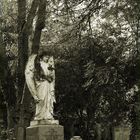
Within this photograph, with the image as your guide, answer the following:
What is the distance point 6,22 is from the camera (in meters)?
22.2

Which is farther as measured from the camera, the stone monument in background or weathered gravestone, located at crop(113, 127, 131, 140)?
weathered gravestone, located at crop(113, 127, 131, 140)

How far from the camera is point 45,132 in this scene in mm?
12758

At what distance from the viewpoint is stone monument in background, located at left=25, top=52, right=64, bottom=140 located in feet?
42.5

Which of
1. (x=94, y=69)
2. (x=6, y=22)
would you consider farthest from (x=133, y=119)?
(x=6, y=22)

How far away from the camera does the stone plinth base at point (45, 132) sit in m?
12.7

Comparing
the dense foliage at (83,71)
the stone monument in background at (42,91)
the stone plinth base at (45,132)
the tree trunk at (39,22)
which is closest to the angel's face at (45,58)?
the stone monument in background at (42,91)

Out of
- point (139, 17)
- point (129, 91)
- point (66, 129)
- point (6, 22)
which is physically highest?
point (6, 22)

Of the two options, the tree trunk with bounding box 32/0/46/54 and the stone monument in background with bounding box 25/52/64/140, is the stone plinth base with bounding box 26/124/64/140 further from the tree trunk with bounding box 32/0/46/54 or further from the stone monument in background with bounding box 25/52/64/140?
the tree trunk with bounding box 32/0/46/54

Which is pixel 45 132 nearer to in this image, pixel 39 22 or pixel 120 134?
pixel 120 134

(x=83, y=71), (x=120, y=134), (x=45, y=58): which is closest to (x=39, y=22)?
(x=45, y=58)

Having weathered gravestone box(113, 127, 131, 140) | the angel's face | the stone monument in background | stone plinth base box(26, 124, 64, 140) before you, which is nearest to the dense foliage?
the angel's face

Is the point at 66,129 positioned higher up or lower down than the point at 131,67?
lower down

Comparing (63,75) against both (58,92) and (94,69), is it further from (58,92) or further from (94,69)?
(94,69)

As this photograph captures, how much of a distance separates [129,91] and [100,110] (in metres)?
2.05
